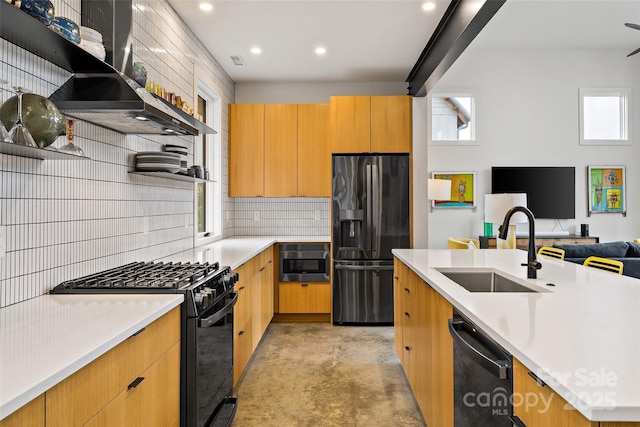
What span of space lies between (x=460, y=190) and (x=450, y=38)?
2.90 meters

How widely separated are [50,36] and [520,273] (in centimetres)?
235

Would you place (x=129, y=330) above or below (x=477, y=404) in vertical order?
above

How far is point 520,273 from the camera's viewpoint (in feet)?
6.80

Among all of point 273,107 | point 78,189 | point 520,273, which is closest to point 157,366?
point 78,189

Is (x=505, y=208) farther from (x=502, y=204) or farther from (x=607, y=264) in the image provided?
(x=607, y=264)

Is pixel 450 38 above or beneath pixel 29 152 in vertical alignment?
above

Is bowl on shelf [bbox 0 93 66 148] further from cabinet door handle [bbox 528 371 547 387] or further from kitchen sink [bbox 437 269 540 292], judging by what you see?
kitchen sink [bbox 437 269 540 292]

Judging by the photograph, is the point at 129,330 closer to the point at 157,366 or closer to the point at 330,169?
the point at 157,366

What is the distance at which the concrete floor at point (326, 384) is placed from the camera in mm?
2451

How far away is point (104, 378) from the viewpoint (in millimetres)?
1119

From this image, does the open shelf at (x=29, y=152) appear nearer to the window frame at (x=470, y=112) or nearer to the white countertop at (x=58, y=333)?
the white countertop at (x=58, y=333)

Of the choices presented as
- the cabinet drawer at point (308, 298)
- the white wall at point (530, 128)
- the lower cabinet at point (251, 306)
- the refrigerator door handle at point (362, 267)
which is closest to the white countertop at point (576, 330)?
the lower cabinet at point (251, 306)

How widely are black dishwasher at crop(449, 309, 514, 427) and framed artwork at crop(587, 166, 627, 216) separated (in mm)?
5484

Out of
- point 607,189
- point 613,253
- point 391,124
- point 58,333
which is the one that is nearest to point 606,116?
point 607,189
